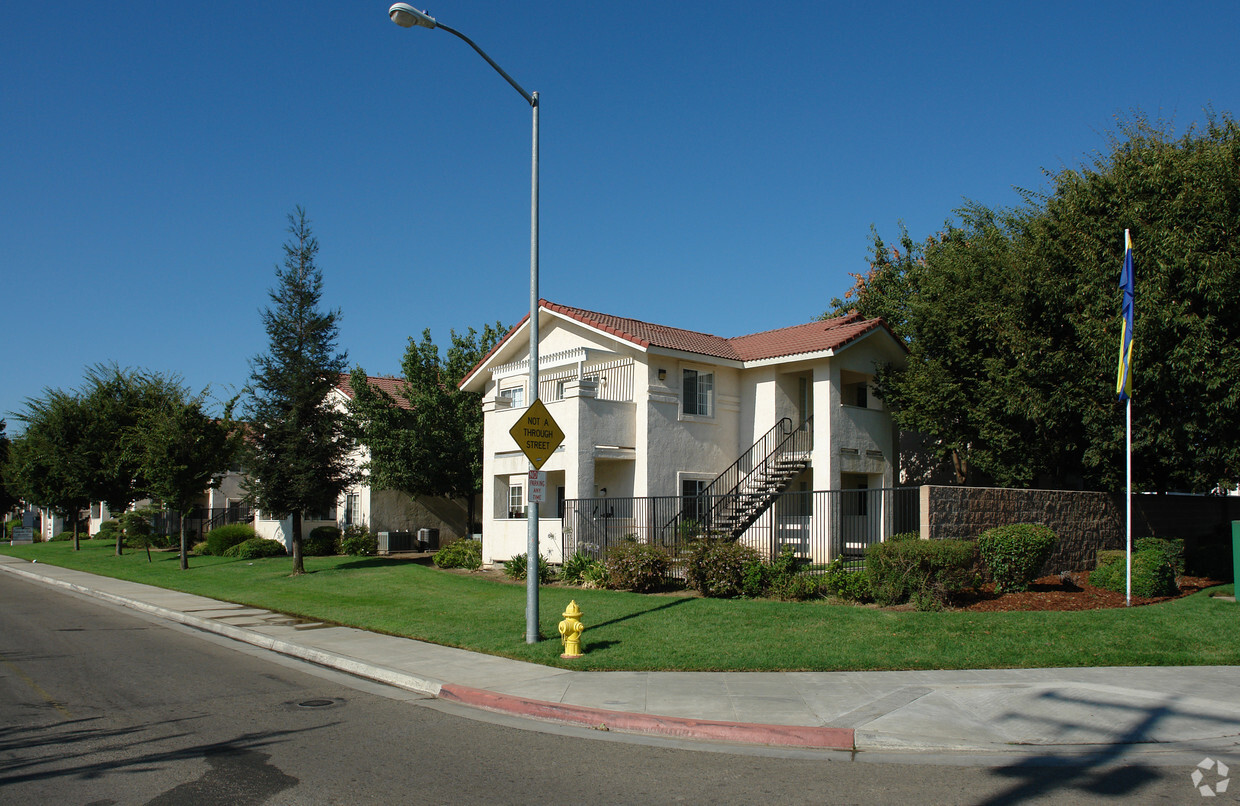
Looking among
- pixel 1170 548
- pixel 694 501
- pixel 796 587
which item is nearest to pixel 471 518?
pixel 694 501

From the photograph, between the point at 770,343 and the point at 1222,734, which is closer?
the point at 1222,734

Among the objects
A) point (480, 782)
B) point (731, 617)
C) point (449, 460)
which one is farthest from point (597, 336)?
point (480, 782)

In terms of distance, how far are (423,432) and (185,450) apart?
7.36 meters

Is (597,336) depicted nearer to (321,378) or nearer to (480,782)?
(321,378)

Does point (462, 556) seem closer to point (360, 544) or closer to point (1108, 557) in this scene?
point (360, 544)

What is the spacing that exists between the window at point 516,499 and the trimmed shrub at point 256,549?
1226 centimetres

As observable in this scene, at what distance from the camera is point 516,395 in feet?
88.4

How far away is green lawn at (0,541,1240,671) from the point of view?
10.7 meters

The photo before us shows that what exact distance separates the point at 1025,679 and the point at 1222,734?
2.23m

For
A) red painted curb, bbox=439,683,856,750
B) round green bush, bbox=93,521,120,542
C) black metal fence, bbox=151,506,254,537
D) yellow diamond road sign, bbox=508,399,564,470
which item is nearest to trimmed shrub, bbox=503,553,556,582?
yellow diamond road sign, bbox=508,399,564,470

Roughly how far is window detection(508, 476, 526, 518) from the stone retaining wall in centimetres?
1346

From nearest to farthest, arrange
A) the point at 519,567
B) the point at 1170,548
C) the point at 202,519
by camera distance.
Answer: the point at 1170,548, the point at 519,567, the point at 202,519

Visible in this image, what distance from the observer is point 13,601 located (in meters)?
20.6

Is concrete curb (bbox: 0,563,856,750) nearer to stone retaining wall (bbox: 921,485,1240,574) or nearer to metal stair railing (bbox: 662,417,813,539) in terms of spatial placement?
stone retaining wall (bbox: 921,485,1240,574)
